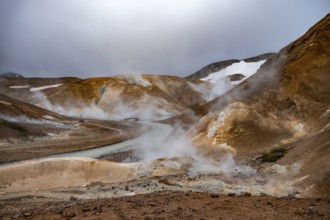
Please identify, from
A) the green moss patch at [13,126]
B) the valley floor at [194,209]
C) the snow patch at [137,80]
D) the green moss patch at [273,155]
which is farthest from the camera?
the snow patch at [137,80]

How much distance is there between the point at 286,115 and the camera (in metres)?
44.2

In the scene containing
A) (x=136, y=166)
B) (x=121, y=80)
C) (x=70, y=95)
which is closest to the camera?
(x=136, y=166)

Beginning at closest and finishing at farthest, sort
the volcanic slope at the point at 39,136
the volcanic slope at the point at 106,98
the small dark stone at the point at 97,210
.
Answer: the small dark stone at the point at 97,210 < the volcanic slope at the point at 39,136 < the volcanic slope at the point at 106,98

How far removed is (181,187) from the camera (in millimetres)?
29375

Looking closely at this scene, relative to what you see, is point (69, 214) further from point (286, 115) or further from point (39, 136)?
point (39, 136)

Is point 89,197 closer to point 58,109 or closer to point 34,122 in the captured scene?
point 34,122

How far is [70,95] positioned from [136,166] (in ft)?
425

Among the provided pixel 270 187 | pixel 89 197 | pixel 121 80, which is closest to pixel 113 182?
pixel 89 197

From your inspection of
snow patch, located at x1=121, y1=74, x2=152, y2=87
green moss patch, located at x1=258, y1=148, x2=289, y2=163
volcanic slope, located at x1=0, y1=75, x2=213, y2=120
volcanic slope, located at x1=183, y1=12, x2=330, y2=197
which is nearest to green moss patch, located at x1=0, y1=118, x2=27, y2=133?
volcanic slope, located at x1=183, y1=12, x2=330, y2=197

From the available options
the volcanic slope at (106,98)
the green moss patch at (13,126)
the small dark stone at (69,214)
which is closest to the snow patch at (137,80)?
the volcanic slope at (106,98)

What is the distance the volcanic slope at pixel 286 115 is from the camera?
32556 mm

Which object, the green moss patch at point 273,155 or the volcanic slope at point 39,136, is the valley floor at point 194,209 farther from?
the volcanic slope at point 39,136

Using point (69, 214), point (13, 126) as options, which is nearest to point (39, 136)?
point (13, 126)

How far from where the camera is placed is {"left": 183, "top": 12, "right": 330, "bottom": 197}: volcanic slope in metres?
32.6
